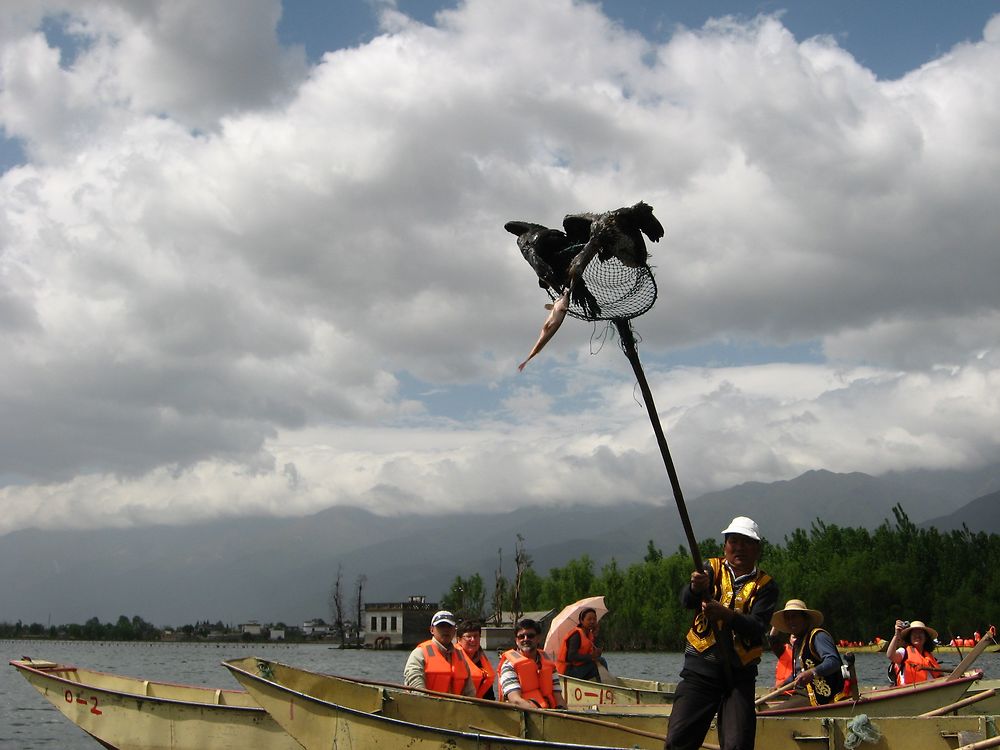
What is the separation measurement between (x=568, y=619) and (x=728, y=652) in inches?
313

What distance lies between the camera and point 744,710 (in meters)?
5.86

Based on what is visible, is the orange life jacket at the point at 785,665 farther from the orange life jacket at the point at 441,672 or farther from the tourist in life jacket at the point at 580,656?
the orange life jacket at the point at 441,672

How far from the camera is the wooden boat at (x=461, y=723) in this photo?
774cm

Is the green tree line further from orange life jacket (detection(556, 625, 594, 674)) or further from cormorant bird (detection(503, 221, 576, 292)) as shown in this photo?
cormorant bird (detection(503, 221, 576, 292))

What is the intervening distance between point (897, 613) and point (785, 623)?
65084 mm

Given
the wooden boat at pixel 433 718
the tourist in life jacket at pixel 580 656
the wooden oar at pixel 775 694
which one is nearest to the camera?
the wooden boat at pixel 433 718

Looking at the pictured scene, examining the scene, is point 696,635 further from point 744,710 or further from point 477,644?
point 477,644

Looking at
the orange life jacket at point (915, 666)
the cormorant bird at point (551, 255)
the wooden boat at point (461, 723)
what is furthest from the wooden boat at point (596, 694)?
the cormorant bird at point (551, 255)

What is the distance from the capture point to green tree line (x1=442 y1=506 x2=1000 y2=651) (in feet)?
218

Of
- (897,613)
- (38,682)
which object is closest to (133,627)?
(897,613)

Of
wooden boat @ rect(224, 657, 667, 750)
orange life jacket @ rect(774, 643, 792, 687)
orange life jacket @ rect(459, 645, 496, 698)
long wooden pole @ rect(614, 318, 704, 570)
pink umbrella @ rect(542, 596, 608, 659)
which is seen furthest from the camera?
pink umbrella @ rect(542, 596, 608, 659)

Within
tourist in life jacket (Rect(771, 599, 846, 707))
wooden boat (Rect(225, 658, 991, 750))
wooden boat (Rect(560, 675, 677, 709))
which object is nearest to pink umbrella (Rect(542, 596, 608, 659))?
wooden boat (Rect(560, 675, 677, 709))

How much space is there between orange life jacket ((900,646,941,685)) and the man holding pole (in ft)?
25.4

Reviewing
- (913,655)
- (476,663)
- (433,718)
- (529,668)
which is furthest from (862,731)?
(913,655)
